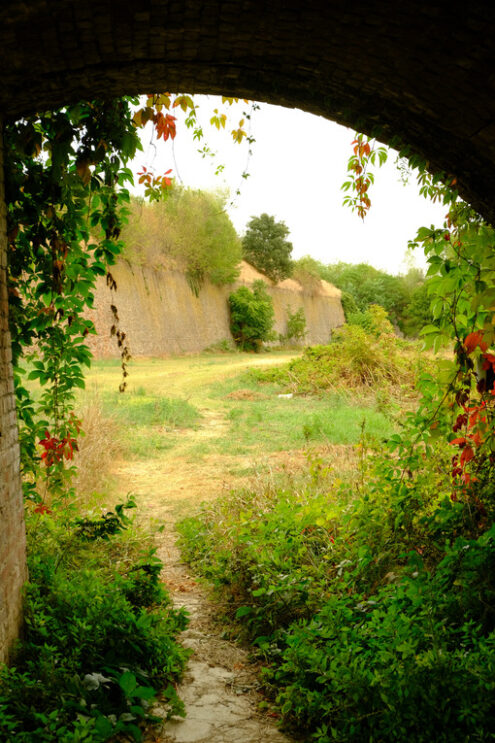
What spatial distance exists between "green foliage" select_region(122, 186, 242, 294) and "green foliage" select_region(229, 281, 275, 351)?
1.42m

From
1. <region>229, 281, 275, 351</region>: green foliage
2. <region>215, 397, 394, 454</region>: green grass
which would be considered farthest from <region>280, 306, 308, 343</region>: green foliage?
<region>215, 397, 394, 454</region>: green grass

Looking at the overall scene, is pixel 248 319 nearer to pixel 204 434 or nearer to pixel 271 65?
pixel 204 434

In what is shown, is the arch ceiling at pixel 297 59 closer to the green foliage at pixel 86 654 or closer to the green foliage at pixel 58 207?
the green foliage at pixel 58 207

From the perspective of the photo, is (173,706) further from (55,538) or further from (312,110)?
(312,110)

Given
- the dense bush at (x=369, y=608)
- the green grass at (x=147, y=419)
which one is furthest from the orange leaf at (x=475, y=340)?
the green grass at (x=147, y=419)

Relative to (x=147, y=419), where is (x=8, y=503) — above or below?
above

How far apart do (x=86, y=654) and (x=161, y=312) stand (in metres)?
26.0

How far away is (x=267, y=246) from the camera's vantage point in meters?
38.4

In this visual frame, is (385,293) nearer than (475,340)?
No

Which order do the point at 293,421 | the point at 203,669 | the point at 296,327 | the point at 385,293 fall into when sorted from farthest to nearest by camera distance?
1. the point at 385,293
2. the point at 296,327
3. the point at 293,421
4. the point at 203,669

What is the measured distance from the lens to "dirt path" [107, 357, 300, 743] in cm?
264

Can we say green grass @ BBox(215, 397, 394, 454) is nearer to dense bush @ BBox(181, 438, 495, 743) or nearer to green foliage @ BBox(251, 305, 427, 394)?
green foliage @ BBox(251, 305, 427, 394)

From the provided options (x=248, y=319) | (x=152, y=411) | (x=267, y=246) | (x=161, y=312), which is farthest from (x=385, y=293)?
(x=152, y=411)

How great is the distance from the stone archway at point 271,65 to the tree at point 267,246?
3618 cm
